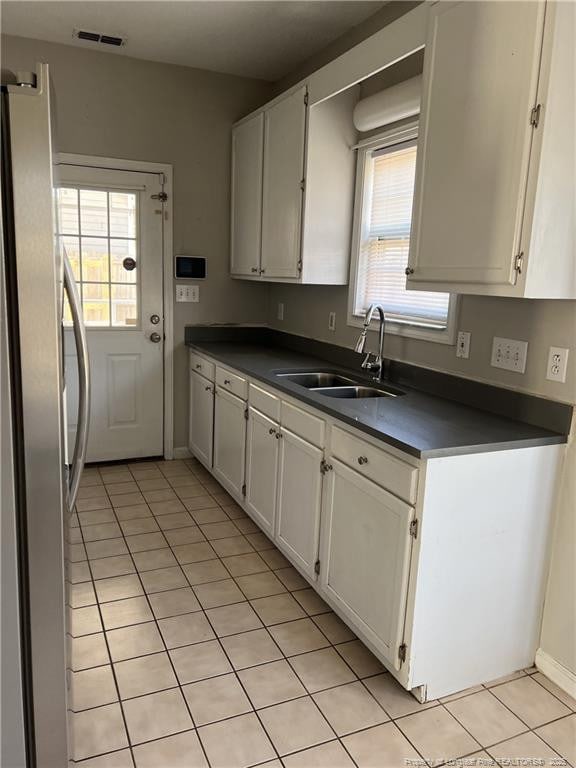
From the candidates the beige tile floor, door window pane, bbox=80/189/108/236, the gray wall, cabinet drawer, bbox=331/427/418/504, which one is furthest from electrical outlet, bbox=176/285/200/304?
cabinet drawer, bbox=331/427/418/504

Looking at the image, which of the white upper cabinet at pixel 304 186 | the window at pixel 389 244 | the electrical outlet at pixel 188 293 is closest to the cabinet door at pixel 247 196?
the white upper cabinet at pixel 304 186

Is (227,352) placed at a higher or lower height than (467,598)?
higher

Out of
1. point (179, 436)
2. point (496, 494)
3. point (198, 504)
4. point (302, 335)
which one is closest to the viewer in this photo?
point (496, 494)

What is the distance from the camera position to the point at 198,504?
3.53 m

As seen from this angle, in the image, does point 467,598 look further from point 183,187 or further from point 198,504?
point 183,187

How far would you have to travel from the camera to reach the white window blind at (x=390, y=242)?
2.81 meters

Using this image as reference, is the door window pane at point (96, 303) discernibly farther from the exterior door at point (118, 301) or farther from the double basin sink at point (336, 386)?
the double basin sink at point (336, 386)

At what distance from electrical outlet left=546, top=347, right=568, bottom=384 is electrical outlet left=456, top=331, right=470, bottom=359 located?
42 cm

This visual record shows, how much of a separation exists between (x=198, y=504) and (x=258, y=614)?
119cm

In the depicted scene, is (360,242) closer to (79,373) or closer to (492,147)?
(492,147)

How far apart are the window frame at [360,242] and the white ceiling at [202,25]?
0.69 metres

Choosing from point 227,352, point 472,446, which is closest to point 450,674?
point 472,446

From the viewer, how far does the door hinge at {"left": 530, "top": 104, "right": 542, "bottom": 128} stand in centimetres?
172

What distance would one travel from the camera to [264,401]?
289cm
